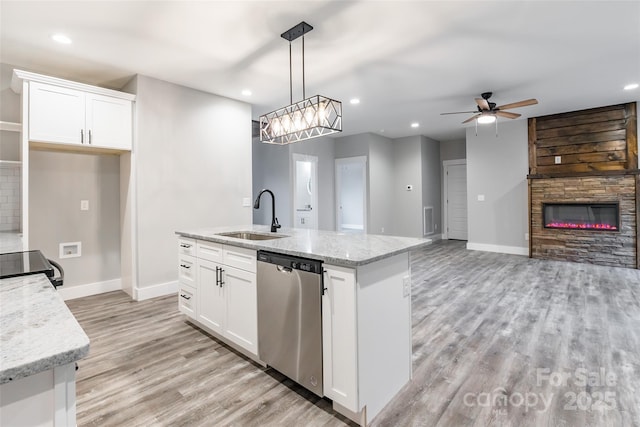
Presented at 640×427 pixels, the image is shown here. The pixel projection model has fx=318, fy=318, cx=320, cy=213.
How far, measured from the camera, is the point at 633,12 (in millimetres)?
2598

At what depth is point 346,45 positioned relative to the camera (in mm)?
3088

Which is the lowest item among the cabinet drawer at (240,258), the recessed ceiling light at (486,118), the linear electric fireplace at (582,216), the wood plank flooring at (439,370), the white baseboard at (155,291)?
the wood plank flooring at (439,370)

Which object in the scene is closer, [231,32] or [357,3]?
[357,3]

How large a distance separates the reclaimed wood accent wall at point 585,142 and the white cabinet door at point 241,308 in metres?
5.81

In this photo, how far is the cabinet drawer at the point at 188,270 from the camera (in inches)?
111

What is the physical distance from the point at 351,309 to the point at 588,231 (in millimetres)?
5729

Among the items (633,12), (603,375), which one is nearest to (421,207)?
(633,12)

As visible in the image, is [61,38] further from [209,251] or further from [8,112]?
[209,251]

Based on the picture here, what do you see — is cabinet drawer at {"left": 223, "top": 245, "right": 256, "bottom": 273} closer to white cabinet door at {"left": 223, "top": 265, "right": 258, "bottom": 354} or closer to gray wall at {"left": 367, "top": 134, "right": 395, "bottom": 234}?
white cabinet door at {"left": 223, "top": 265, "right": 258, "bottom": 354}

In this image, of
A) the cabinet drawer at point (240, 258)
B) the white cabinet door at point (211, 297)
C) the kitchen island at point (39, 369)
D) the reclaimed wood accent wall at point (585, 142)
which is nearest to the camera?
the kitchen island at point (39, 369)

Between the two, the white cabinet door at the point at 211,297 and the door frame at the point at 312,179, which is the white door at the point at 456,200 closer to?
the door frame at the point at 312,179

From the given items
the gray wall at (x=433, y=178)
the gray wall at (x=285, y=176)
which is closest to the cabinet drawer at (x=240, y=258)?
the gray wall at (x=285, y=176)

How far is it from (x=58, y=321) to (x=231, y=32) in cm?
273

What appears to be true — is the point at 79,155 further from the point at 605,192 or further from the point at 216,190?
the point at 605,192
